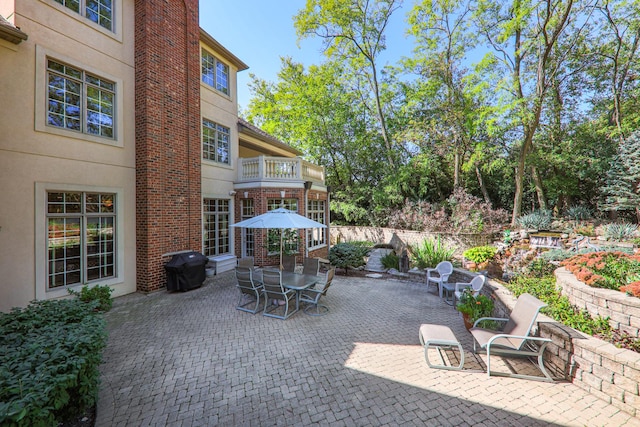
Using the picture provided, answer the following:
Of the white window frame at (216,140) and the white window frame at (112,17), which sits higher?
the white window frame at (112,17)

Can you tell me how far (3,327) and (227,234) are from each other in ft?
26.9

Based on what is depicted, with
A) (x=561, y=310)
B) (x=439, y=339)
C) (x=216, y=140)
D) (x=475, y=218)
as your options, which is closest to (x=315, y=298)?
(x=439, y=339)

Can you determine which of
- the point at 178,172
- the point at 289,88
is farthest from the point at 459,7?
the point at 178,172

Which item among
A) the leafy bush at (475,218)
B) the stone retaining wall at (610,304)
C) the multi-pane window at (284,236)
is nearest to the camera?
the stone retaining wall at (610,304)

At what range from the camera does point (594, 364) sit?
3369 mm

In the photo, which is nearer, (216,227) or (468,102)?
(216,227)

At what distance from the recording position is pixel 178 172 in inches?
347

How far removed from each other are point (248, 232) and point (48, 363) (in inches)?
363

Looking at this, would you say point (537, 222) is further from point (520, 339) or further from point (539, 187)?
point (520, 339)

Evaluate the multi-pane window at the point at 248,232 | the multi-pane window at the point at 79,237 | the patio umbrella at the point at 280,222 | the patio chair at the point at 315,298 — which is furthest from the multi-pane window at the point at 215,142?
the patio chair at the point at 315,298

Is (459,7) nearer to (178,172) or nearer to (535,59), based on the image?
(535,59)

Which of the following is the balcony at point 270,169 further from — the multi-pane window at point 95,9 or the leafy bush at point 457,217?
the leafy bush at point 457,217

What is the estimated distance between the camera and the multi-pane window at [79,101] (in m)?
6.46

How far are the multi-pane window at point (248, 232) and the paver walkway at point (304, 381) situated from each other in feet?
18.4
